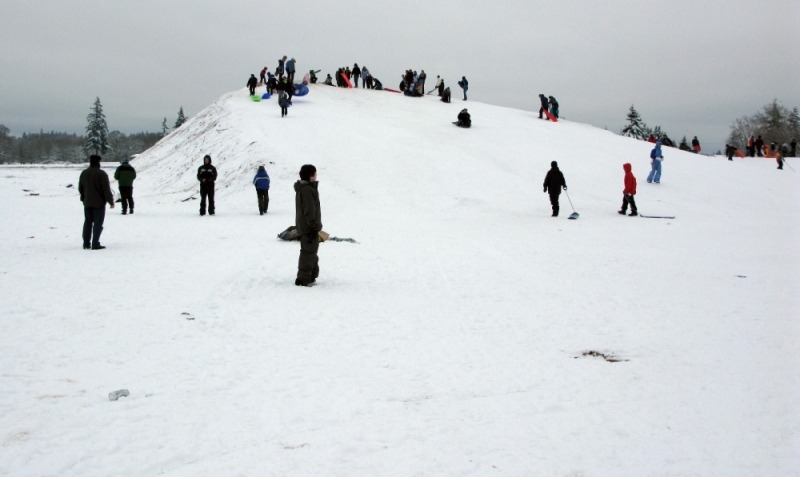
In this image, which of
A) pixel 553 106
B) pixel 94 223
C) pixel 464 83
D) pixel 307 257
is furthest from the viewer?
pixel 464 83

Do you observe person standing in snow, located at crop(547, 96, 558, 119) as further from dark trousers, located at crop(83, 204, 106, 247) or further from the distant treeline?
the distant treeline

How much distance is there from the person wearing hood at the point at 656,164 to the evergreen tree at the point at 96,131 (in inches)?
2872

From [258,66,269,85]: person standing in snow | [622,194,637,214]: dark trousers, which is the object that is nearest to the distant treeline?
[258,66,269,85]: person standing in snow

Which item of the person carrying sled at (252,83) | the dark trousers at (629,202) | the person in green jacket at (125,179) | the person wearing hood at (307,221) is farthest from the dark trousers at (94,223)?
the person carrying sled at (252,83)

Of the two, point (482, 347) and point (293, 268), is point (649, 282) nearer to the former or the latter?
point (482, 347)

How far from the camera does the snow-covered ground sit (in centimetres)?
372

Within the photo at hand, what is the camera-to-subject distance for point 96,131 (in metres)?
72.4

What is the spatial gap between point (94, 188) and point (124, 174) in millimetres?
7112

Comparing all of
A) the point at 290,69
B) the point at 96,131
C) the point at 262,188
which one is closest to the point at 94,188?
the point at 262,188

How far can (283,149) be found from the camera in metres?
24.1

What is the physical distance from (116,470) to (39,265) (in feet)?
24.8

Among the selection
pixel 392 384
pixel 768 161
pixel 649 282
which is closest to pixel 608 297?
pixel 649 282

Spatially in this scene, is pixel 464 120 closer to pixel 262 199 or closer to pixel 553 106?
pixel 553 106

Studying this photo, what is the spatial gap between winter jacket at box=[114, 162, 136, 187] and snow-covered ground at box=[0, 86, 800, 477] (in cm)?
180
